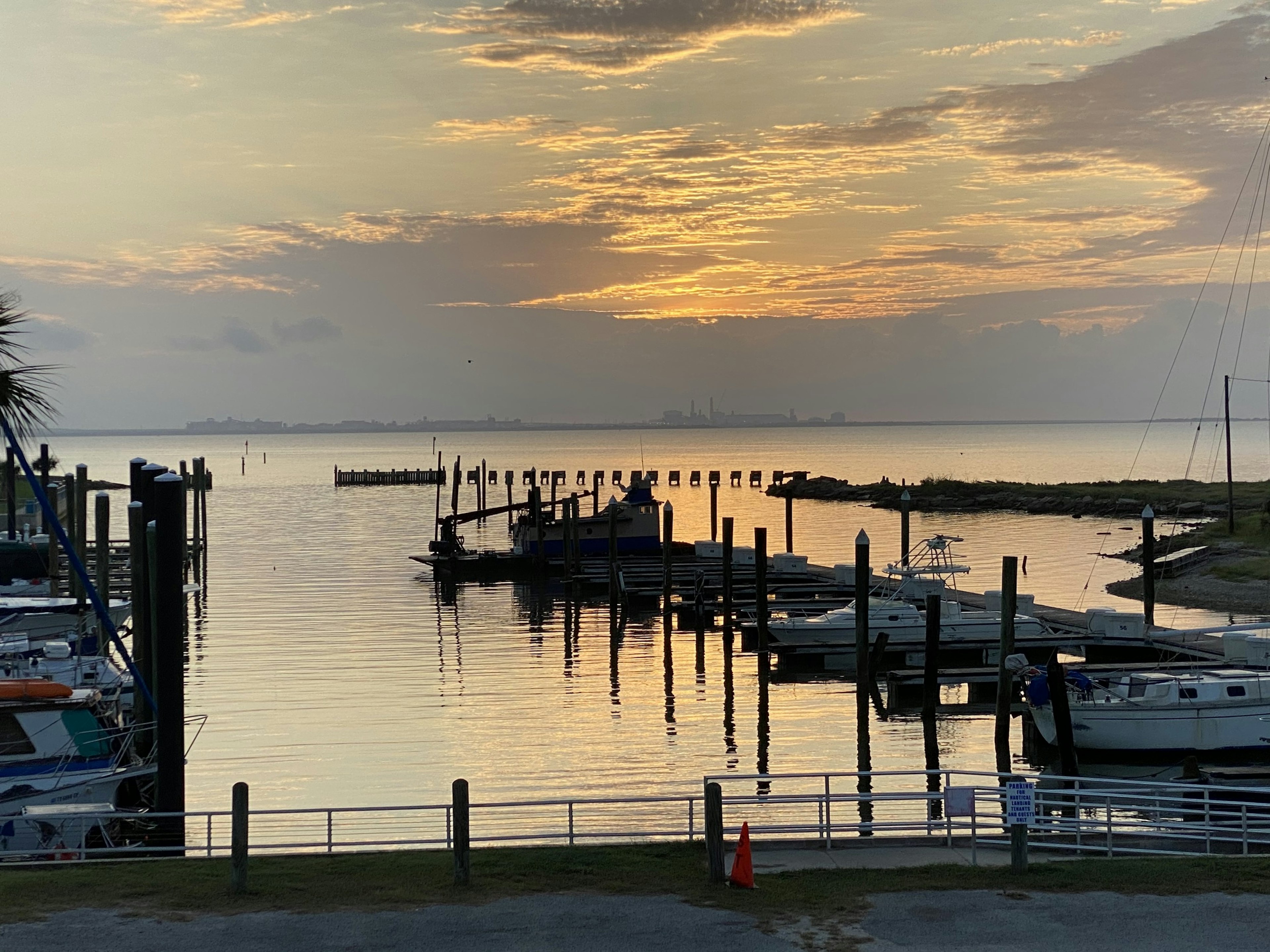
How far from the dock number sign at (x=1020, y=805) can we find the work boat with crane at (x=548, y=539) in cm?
5282

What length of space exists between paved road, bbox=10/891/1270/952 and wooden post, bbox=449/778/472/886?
78cm

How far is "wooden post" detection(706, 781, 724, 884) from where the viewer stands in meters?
15.5

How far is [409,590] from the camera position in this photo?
220ft

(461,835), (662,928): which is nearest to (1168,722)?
(662,928)

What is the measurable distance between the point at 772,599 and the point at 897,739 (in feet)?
69.1

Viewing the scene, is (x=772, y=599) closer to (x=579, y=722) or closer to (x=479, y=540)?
(x=579, y=722)

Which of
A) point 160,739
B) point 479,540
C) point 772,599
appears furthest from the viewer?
point 479,540

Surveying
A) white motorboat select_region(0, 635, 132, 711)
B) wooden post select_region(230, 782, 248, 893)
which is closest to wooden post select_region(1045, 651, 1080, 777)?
wooden post select_region(230, 782, 248, 893)

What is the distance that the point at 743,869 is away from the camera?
15562 millimetres

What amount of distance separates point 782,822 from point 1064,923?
1049 cm

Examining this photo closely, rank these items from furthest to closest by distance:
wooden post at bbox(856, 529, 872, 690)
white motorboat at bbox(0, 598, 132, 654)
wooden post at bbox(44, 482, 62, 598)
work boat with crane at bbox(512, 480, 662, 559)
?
work boat with crane at bbox(512, 480, 662, 559) < wooden post at bbox(44, 482, 62, 598) < wooden post at bbox(856, 529, 872, 690) < white motorboat at bbox(0, 598, 132, 654)

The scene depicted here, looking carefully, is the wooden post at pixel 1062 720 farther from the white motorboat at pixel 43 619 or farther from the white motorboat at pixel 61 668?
the white motorboat at pixel 43 619

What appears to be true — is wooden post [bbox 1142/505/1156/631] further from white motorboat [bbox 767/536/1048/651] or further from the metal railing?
the metal railing

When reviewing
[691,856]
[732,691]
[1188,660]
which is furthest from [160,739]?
[1188,660]
